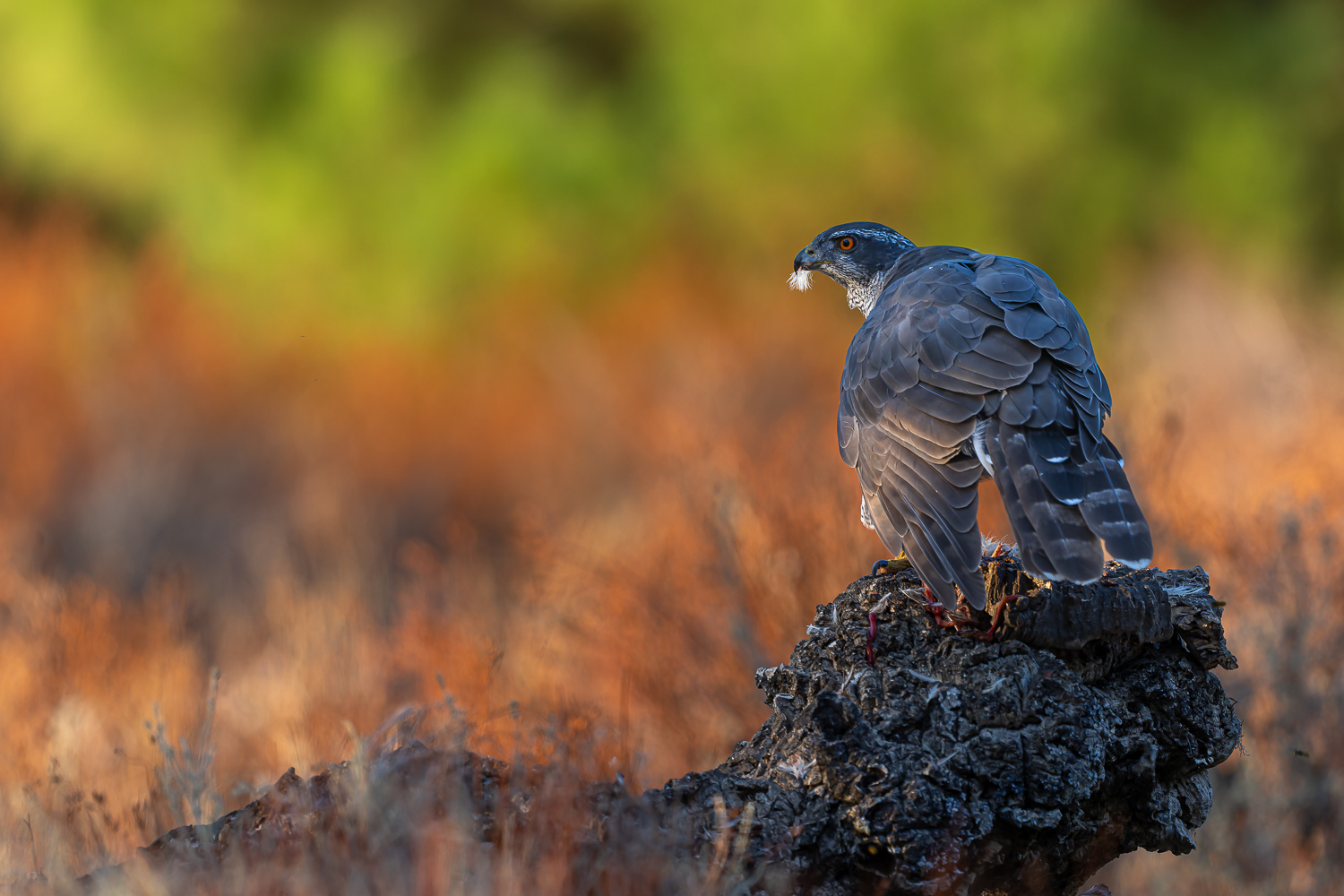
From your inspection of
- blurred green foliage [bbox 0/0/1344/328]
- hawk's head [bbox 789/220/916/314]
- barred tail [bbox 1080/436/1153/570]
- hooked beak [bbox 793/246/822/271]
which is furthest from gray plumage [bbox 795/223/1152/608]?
blurred green foliage [bbox 0/0/1344/328]

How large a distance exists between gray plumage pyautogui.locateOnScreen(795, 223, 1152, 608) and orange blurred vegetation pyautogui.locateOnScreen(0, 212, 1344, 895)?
114 centimetres

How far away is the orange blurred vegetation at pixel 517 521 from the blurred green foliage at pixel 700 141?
1.49 meters

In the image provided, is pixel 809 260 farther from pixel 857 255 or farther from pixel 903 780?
pixel 903 780

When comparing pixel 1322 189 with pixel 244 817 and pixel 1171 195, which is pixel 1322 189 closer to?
pixel 1171 195

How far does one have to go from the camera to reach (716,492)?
582 cm

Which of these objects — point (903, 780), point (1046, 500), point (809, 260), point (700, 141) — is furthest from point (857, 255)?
point (700, 141)

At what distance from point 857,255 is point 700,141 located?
12140 mm

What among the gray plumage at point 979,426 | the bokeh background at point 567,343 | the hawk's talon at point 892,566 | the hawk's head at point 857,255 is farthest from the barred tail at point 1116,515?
the hawk's head at point 857,255

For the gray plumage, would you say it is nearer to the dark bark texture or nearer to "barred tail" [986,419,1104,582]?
"barred tail" [986,419,1104,582]

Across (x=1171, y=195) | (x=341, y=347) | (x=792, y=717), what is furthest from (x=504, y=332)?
(x=792, y=717)

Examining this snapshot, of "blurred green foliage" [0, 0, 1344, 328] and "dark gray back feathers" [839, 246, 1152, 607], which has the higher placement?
"blurred green foliage" [0, 0, 1344, 328]

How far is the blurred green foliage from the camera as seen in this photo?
14.8 metres

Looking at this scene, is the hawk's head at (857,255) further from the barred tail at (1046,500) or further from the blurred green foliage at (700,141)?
the blurred green foliage at (700,141)

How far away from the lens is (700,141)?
1619 centimetres
